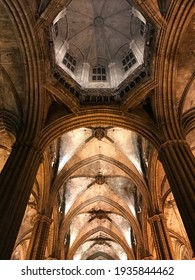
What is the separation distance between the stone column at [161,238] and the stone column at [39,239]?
5.33 m

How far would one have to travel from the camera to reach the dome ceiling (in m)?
15.6

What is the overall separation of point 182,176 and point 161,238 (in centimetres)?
451

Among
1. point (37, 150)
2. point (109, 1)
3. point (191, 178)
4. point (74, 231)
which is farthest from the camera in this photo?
point (74, 231)

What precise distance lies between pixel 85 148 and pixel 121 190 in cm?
489

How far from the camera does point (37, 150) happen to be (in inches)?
391

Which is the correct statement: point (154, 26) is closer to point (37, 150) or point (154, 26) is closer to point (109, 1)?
point (37, 150)

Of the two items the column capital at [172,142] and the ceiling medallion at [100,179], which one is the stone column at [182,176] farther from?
the ceiling medallion at [100,179]

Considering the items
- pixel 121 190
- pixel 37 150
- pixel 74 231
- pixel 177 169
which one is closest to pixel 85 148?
pixel 121 190

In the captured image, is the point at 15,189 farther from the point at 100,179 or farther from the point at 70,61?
the point at 70,61

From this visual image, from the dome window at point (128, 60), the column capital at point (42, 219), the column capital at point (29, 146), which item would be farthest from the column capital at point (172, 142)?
the dome window at point (128, 60)

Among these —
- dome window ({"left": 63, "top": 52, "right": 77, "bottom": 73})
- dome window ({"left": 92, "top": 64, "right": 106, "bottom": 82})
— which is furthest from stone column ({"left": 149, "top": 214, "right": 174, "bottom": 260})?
dome window ({"left": 63, "top": 52, "right": 77, "bottom": 73})

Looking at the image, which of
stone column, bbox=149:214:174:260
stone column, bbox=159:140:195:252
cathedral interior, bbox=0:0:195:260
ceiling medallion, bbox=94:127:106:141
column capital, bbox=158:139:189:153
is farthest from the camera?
ceiling medallion, bbox=94:127:106:141

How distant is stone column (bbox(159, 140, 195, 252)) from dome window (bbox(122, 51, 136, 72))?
23.6 feet

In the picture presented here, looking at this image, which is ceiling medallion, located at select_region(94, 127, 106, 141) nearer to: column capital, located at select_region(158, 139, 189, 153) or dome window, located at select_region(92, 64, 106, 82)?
dome window, located at select_region(92, 64, 106, 82)
